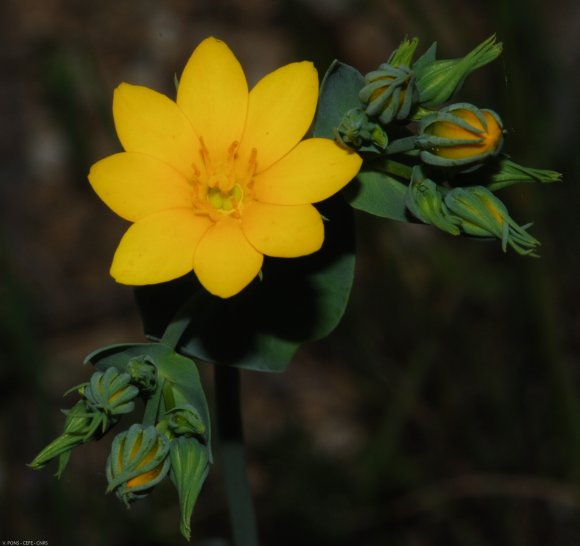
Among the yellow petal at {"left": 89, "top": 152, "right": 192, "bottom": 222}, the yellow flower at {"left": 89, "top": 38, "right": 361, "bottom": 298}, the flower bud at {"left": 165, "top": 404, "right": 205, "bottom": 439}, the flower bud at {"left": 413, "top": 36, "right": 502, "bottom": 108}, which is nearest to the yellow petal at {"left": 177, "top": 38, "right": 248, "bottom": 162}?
the yellow flower at {"left": 89, "top": 38, "right": 361, "bottom": 298}

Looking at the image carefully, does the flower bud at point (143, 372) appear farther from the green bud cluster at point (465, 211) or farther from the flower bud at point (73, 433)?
the green bud cluster at point (465, 211)

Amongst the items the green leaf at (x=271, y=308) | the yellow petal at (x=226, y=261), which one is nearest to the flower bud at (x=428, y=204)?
the green leaf at (x=271, y=308)

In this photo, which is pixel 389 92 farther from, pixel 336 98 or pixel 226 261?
pixel 226 261

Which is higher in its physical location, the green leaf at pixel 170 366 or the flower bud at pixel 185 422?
the green leaf at pixel 170 366

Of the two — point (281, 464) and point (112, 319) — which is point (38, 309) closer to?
point (112, 319)

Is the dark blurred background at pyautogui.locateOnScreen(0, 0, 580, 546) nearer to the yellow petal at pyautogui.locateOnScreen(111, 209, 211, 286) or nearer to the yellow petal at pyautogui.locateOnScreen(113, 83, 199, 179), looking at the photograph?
the yellow petal at pyautogui.locateOnScreen(113, 83, 199, 179)

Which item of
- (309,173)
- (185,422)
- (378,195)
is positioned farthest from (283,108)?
(185,422)

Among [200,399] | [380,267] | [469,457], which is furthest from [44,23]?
[200,399]
